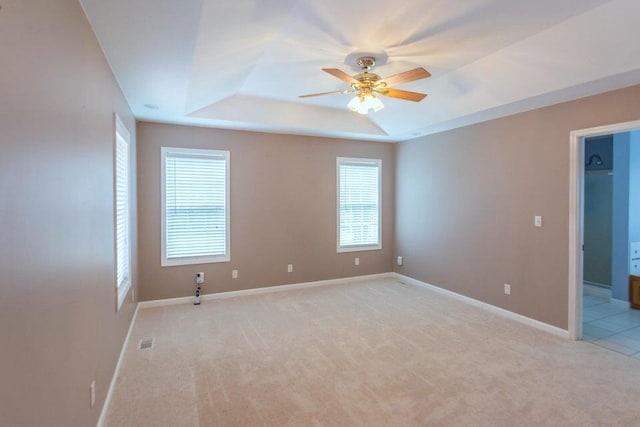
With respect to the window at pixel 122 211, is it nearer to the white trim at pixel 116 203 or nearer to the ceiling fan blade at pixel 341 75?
the white trim at pixel 116 203

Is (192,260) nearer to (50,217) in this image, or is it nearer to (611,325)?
(50,217)

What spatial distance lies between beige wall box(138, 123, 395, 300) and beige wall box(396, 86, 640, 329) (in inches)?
43.0

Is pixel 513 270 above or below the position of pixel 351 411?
above

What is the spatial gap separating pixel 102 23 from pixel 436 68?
9.92 ft

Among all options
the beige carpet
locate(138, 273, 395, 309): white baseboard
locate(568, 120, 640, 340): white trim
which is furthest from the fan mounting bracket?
locate(138, 273, 395, 309): white baseboard

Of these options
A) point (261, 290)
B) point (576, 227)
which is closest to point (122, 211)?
point (261, 290)

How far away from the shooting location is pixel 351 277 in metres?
6.05

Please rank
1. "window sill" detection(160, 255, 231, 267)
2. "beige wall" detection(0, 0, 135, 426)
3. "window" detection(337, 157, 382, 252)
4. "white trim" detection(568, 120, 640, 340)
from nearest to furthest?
"beige wall" detection(0, 0, 135, 426)
"white trim" detection(568, 120, 640, 340)
"window sill" detection(160, 255, 231, 267)
"window" detection(337, 157, 382, 252)

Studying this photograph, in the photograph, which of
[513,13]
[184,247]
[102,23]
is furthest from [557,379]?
[184,247]

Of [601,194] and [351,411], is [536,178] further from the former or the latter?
[351,411]

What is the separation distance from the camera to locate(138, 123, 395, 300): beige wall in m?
4.66

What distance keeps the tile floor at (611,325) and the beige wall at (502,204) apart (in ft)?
1.40

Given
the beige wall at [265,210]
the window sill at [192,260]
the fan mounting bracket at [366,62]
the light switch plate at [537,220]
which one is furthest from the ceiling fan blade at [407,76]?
the window sill at [192,260]

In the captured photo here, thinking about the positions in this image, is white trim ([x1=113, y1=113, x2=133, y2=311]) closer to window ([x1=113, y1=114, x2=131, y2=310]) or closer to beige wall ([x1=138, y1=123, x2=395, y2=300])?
window ([x1=113, y1=114, x2=131, y2=310])
